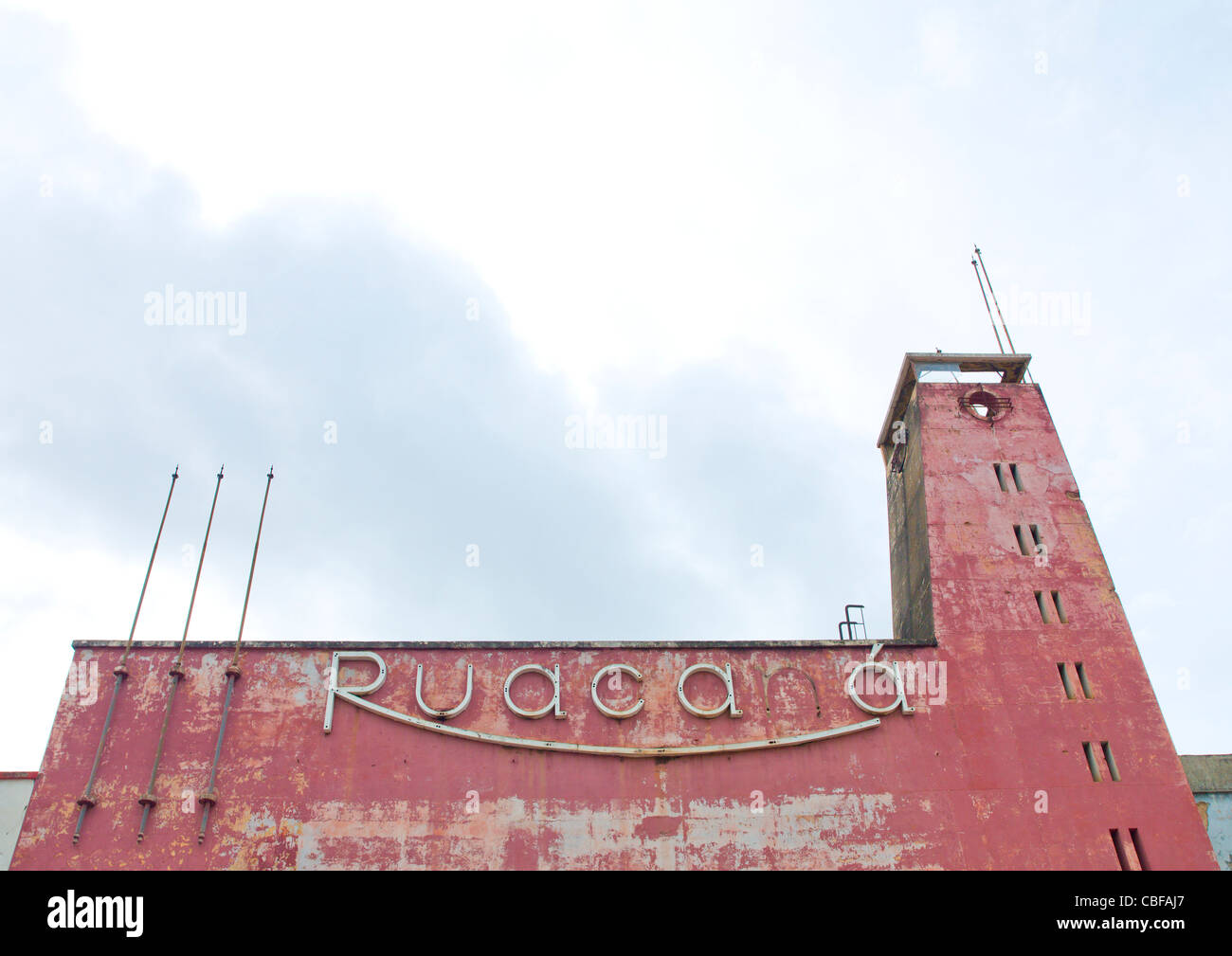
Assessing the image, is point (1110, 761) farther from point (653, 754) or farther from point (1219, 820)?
point (653, 754)

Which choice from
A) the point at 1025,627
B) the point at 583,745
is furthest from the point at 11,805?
the point at 1025,627

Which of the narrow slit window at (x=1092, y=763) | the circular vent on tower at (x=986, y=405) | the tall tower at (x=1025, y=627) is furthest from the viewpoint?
the circular vent on tower at (x=986, y=405)

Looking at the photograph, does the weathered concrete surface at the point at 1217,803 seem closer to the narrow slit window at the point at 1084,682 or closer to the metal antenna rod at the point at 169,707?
the narrow slit window at the point at 1084,682

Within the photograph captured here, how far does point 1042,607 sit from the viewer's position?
88.4ft

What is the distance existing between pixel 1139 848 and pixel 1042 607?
21.0ft

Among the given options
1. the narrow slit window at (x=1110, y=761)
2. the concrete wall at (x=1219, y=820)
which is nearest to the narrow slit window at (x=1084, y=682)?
the narrow slit window at (x=1110, y=761)

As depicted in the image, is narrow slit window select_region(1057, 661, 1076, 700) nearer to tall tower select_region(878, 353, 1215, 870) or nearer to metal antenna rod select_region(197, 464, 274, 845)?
tall tower select_region(878, 353, 1215, 870)

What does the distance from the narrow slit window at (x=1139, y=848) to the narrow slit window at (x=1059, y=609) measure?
5511 mm

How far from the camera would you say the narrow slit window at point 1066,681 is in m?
25.4

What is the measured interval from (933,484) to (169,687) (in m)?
21.6

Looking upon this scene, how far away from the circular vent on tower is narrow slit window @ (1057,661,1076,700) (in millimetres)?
8216

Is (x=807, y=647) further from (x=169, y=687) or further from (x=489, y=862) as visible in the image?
(x=169, y=687)
